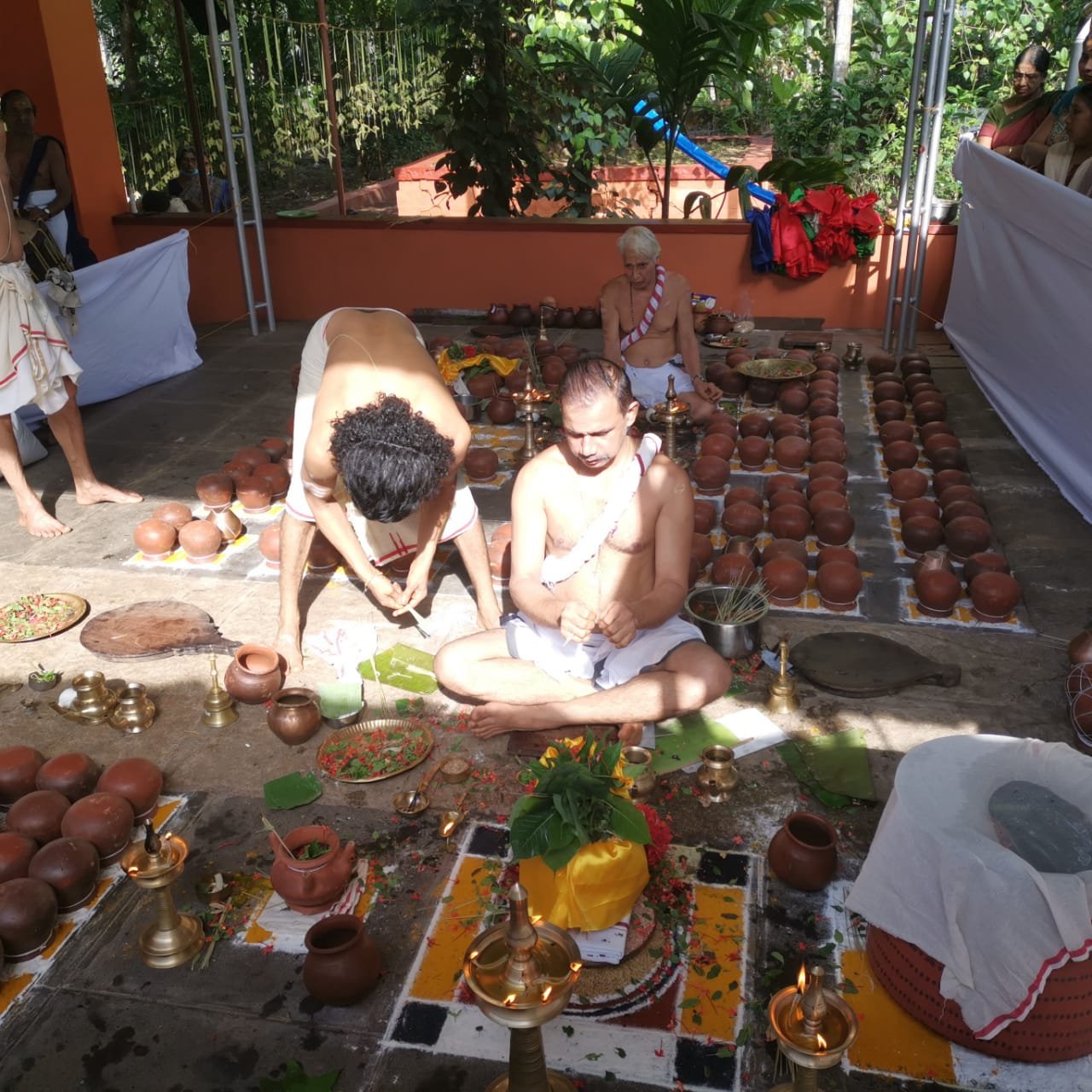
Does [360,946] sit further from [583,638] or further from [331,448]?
[331,448]

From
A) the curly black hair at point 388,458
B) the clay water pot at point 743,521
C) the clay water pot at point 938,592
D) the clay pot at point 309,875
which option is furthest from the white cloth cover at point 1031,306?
the clay pot at point 309,875

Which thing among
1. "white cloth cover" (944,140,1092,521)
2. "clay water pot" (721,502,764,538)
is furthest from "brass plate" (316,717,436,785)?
"white cloth cover" (944,140,1092,521)

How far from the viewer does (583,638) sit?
10.5ft

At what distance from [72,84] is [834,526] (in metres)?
7.14

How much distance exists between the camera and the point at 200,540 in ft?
15.6

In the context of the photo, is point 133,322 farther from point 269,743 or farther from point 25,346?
point 269,743

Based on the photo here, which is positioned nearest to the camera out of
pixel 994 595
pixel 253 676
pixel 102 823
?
pixel 102 823

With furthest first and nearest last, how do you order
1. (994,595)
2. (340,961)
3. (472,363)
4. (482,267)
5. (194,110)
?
(194,110) → (482,267) → (472,363) → (994,595) → (340,961)

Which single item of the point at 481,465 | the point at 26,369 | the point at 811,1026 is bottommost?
the point at 481,465

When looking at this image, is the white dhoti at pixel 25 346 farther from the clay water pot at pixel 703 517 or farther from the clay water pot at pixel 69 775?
the clay water pot at pixel 703 517

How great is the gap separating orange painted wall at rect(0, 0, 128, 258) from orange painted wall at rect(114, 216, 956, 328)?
1.25 ft

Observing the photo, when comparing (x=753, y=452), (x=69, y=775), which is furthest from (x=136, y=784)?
(x=753, y=452)

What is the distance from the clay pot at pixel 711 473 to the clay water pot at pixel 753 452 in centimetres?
30

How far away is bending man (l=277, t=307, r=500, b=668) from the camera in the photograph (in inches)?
123
